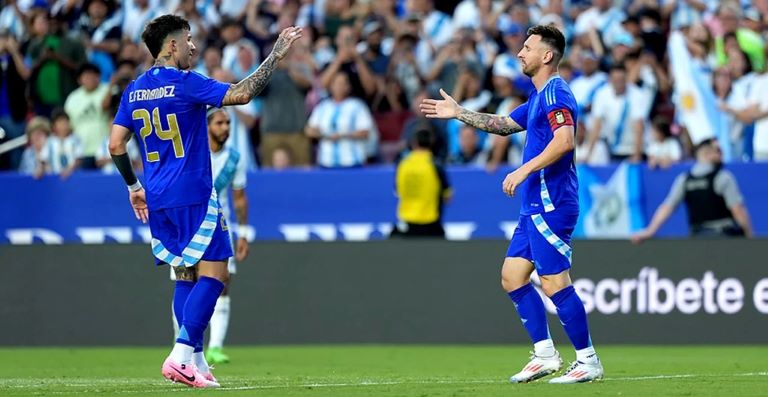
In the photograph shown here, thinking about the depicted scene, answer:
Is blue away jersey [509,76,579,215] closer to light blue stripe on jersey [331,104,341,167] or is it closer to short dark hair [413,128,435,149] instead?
short dark hair [413,128,435,149]

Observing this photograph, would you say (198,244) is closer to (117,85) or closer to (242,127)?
(242,127)

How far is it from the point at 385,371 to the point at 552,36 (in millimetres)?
3678

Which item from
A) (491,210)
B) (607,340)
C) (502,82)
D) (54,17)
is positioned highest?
(54,17)

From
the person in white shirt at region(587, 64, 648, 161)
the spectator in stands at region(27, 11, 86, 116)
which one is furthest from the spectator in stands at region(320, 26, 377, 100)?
the spectator in stands at region(27, 11, 86, 116)

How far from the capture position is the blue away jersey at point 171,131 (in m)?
10.6

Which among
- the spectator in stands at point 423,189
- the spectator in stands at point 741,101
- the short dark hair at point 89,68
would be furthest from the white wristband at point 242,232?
the spectator in stands at point 741,101

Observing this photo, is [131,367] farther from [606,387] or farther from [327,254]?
[606,387]

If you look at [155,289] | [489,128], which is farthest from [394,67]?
[489,128]

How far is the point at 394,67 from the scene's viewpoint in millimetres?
21094

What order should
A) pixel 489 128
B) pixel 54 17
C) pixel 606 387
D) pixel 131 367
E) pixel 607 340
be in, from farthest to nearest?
pixel 54 17, pixel 607 340, pixel 131 367, pixel 489 128, pixel 606 387

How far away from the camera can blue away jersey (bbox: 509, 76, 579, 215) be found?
35.0 feet

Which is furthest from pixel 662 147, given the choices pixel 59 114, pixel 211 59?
pixel 59 114

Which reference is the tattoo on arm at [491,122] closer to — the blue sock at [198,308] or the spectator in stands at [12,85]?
the blue sock at [198,308]

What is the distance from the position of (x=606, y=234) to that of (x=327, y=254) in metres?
3.80
